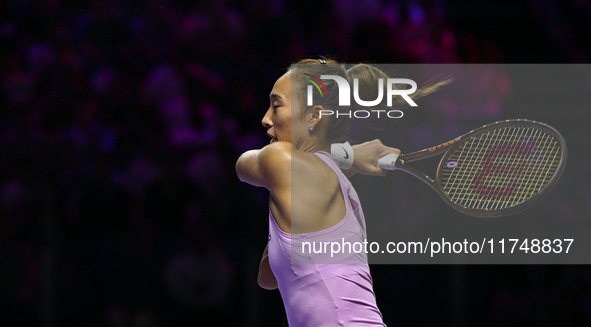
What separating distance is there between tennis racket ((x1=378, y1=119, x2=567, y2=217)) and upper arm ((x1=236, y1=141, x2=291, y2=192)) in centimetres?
38

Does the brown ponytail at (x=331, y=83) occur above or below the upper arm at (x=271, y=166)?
above

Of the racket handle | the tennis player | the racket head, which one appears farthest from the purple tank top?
the racket head

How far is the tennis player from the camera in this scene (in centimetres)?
110

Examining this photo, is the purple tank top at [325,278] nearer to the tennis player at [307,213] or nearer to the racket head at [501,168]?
the tennis player at [307,213]

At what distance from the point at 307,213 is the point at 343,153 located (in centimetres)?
27

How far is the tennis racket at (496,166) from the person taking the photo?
4.80ft

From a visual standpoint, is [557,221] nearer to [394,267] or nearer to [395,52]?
[394,267]

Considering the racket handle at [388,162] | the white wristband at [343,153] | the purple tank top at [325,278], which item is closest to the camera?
the purple tank top at [325,278]

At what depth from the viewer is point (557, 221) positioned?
9.01 feet

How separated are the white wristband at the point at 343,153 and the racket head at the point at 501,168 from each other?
292 millimetres

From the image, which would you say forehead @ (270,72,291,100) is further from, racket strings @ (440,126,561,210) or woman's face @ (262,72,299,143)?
racket strings @ (440,126,561,210)

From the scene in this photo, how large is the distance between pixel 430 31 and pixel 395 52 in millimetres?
195

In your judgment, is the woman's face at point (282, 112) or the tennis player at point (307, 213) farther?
the woman's face at point (282, 112)

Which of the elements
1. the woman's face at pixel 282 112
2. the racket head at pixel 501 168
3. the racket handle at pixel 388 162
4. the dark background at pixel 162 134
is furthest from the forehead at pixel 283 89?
the dark background at pixel 162 134
